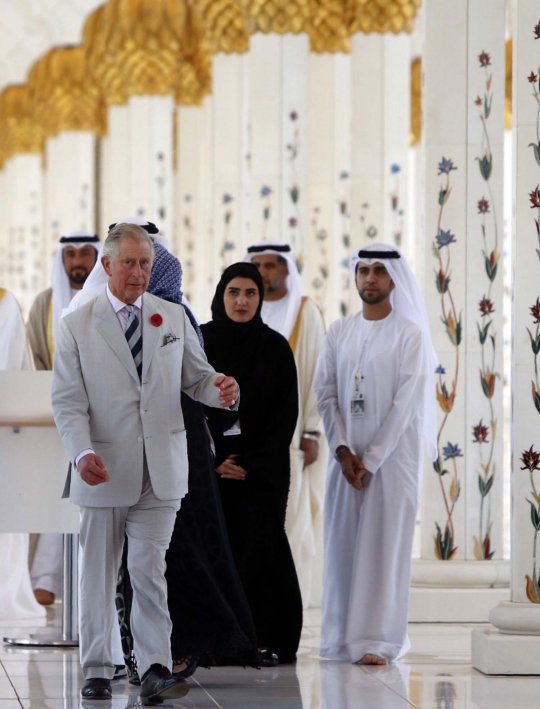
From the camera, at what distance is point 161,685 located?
4035mm

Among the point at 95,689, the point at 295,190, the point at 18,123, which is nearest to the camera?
the point at 95,689

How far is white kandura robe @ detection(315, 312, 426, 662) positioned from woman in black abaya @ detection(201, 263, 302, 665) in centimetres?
23

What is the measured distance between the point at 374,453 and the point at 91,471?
1520 millimetres

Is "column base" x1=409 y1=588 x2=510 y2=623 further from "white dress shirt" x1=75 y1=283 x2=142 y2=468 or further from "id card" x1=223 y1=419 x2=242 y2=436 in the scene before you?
"white dress shirt" x1=75 y1=283 x2=142 y2=468

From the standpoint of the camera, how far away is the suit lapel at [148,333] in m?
4.08

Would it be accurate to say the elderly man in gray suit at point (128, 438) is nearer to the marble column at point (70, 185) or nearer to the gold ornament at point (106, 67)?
the gold ornament at point (106, 67)

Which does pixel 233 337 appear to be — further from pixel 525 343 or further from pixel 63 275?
pixel 63 275

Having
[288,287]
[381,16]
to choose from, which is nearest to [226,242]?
[381,16]

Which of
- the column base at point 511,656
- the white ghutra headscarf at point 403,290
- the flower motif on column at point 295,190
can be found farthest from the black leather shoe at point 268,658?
the flower motif on column at point 295,190

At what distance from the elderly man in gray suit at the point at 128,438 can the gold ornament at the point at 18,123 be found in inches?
563

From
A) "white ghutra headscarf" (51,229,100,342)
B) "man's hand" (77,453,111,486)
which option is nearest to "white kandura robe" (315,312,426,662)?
"man's hand" (77,453,111,486)

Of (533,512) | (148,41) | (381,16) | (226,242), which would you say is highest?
(148,41)

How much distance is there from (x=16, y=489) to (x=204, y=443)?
2.96ft

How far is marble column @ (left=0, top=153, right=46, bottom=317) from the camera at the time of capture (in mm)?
17891
